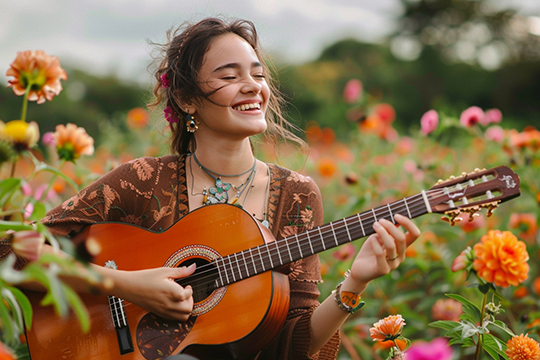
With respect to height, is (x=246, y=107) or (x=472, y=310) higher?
(x=246, y=107)

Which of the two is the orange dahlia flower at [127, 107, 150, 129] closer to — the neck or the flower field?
the flower field

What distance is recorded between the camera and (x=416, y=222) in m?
2.66

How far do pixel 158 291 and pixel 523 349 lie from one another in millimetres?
1132

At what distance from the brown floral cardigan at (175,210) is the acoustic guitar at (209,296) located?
0.11m

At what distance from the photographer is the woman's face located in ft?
6.05

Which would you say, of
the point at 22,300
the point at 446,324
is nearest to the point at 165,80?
the point at 22,300

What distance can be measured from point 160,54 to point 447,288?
1.84m

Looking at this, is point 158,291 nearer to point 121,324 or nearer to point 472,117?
point 121,324

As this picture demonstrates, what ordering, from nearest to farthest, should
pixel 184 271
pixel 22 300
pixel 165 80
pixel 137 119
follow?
pixel 22 300, pixel 184 271, pixel 165 80, pixel 137 119

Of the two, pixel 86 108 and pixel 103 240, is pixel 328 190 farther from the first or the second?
pixel 86 108

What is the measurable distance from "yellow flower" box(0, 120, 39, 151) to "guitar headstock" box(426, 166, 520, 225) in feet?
3.55

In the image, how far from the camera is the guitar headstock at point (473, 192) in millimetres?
1372

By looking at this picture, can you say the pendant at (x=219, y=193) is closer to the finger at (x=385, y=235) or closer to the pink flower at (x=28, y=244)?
the finger at (x=385, y=235)

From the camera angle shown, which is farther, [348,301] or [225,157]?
[225,157]
